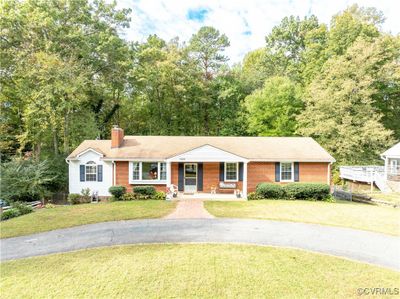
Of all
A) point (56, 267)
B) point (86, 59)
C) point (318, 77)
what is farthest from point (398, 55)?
point (56, 267)

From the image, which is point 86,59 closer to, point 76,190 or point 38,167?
point 38,167

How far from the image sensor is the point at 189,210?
41.4ft

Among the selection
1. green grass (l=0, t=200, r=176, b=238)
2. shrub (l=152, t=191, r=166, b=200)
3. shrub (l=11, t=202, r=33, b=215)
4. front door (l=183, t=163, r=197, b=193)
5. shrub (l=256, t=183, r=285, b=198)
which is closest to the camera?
green grass (l=0, t=200, r=176, b=238)

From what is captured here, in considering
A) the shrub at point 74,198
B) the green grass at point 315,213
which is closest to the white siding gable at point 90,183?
the shrub at point 74,198

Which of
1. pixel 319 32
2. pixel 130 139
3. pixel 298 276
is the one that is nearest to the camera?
pixel 298 276

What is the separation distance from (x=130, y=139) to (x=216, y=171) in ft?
25.1

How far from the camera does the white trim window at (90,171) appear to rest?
56.4ft

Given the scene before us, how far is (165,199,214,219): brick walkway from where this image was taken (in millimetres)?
11391

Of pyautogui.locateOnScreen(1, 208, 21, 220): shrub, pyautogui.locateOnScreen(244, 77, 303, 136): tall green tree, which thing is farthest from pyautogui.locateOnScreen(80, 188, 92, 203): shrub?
pyautogui.locateOnScreen(244, 77, 303, 136): tall green tree

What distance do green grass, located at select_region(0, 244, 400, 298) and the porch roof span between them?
995 cm

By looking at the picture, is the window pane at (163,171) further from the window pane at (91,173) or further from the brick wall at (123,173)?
the window pane at (91,173)

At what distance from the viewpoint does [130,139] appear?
64.6 feet

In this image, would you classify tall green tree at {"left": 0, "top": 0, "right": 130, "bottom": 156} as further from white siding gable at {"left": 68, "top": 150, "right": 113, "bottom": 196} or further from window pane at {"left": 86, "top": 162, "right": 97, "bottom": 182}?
window pane at {"left": 86, "top": 162, "right": 97, "bottom": 182}

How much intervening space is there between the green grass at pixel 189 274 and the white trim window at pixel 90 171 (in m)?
10.8
